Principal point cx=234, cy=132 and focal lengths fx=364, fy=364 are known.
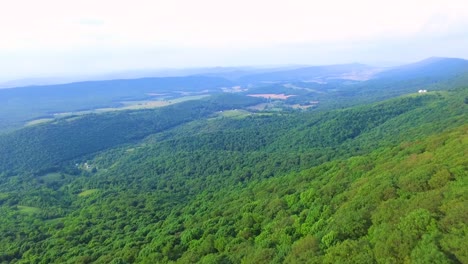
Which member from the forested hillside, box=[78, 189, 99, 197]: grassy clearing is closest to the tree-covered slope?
the forested hillside

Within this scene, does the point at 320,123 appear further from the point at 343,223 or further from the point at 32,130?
the point at 32,130

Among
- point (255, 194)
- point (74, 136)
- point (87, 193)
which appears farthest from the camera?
point (74, 136)

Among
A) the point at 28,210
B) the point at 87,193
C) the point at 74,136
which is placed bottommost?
the point at 87,193

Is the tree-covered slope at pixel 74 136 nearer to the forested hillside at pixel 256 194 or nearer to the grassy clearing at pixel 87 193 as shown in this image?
the forested hillside at pixel 256 194

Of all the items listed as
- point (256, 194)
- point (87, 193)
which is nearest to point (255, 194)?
point (256, 194)

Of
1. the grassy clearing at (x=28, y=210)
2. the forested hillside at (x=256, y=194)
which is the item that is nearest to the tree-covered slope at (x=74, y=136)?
the forested hillside at (x=256, y=194)

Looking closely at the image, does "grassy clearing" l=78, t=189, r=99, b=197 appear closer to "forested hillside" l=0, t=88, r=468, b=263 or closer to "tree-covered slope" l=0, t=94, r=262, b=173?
"forested hillside" l=0, t=88, r=468, b=263

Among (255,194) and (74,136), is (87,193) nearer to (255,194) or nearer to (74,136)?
(255,194)
